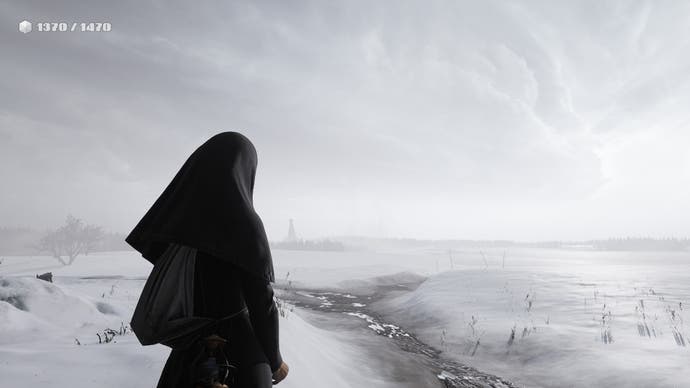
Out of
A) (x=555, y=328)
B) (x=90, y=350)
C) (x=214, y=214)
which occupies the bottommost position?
(x=555, y=328)

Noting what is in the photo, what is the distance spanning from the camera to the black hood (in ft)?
→ 5.18

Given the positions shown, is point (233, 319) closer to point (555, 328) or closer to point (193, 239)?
point (193, 239)

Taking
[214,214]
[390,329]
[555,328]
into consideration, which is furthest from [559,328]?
[214,214]

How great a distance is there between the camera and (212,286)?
5.46 ft

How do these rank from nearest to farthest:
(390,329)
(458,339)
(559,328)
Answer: (559,328)
(458,339)
(390,329)

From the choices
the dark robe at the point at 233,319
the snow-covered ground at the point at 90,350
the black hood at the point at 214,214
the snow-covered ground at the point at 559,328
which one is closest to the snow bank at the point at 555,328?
the snow-covered ground at the point at 559,328

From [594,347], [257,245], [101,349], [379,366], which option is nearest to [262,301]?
[257,245]

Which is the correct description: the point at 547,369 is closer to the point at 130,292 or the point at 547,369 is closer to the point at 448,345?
the point at 448,345

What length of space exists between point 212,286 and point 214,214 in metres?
0.35

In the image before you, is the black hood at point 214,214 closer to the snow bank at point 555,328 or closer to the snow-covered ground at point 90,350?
the snow-covered ground at point 90,350

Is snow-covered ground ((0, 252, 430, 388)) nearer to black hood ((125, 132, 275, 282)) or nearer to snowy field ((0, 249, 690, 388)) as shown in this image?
snowy field ((0, 249, 690, 388))

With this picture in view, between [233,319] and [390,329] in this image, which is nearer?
[233,319]

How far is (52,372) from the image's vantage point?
2.60 metres

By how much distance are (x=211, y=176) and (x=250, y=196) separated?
0.28 meters
